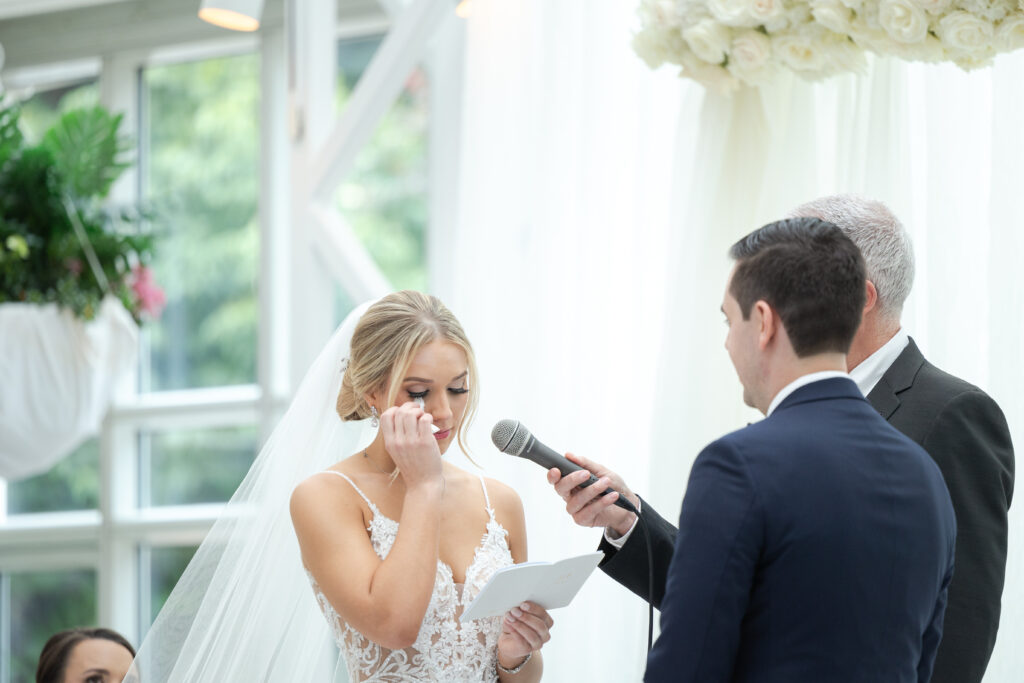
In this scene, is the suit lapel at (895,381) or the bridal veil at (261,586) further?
the bridal veil at (261,586)

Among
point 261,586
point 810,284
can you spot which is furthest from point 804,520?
point 261,586

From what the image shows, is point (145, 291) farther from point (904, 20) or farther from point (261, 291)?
point (904, 20)

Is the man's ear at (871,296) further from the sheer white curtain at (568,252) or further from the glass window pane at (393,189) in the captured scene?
the glass window pane at (393,189)

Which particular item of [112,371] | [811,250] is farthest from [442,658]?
[112,371]

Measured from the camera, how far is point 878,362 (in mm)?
2156

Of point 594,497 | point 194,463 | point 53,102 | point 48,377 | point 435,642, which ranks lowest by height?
point 194,463

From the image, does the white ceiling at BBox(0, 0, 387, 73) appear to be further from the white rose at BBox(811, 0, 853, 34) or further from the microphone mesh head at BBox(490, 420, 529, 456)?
the microphone mesh head at BBox(490, 420, 529, 456)

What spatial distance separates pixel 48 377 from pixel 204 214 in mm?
1562

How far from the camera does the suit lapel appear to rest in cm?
211

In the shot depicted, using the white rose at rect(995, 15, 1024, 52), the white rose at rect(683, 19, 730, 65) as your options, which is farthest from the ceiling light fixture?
the white rose at rect(995, 15, 1024, 52)

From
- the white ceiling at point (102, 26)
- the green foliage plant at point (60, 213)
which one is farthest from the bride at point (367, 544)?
the white ceiling at point (102, 26)

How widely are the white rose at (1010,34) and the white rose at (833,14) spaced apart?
1.02 feet

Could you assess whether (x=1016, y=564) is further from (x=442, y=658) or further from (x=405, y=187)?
(x=405, y=187)

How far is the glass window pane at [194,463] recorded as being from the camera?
5855 mm
